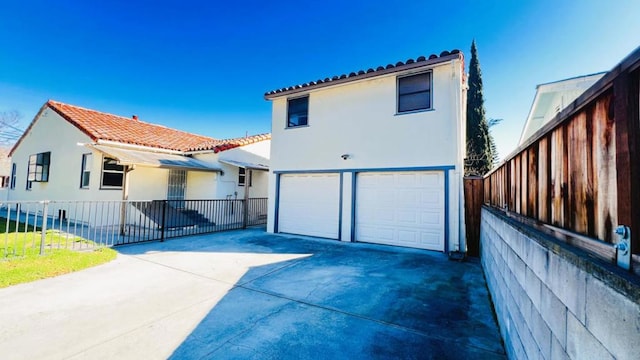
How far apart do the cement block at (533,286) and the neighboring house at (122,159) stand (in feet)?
35.3

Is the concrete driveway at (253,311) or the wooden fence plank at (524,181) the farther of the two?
the concrete driveway at (253,311)

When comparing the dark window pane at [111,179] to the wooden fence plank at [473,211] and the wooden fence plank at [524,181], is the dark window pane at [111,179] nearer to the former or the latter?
the wooden fence plank at [473,211]

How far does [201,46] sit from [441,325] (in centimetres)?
1406

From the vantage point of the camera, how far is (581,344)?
52.4 inches

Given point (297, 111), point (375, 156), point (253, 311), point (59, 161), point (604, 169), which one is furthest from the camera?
point (59, 161)

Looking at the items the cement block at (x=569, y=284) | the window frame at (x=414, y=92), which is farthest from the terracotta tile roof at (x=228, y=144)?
the cement block at (x=569, y=284)

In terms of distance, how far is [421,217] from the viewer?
8078 millimetres

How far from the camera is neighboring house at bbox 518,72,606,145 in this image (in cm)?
833

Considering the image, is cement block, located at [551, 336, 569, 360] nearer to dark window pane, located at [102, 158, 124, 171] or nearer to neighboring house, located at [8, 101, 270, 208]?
neighboring house, located at [8, 101, 270, 208]

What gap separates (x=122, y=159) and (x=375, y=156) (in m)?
8.88

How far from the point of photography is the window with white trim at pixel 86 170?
39.5ft

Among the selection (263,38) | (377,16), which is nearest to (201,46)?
(263,38)

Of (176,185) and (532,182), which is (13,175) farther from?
(532,182)

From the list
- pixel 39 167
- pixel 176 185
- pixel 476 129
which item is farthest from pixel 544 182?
pixel 476 129
